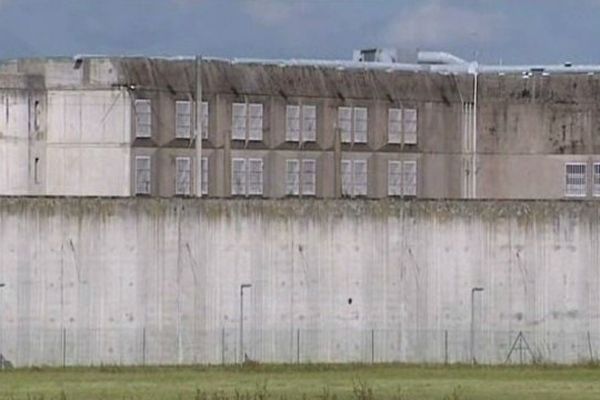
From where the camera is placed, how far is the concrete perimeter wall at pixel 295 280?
5438 cm

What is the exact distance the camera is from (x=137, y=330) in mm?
54812

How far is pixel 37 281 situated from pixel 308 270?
279 inches

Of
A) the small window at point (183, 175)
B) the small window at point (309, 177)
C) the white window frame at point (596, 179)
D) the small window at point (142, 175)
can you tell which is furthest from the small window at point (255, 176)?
the white window frame at point (596, 179)

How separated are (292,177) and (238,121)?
10.2 ft

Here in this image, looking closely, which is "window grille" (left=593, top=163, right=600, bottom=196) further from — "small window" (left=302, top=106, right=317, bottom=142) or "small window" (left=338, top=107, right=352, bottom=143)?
"small window" (left=302, top=106, right=317, bottom=142)

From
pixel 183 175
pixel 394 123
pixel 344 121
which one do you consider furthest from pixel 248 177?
→ pixel 394 123

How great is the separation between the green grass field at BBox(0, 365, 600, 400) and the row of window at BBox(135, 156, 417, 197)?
67.7ft

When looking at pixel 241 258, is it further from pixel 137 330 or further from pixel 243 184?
pixel 243 184

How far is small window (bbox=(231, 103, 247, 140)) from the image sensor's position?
74.8 meters

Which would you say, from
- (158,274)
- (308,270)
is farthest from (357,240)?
(158,274)

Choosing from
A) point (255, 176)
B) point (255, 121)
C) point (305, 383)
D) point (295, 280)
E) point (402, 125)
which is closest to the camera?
point (305, 383)

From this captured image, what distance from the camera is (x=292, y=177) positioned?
7644cm

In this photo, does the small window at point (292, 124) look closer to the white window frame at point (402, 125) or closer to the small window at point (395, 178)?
the white window frame at point (402, 125)

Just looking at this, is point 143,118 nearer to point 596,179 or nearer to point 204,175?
point 204,175
